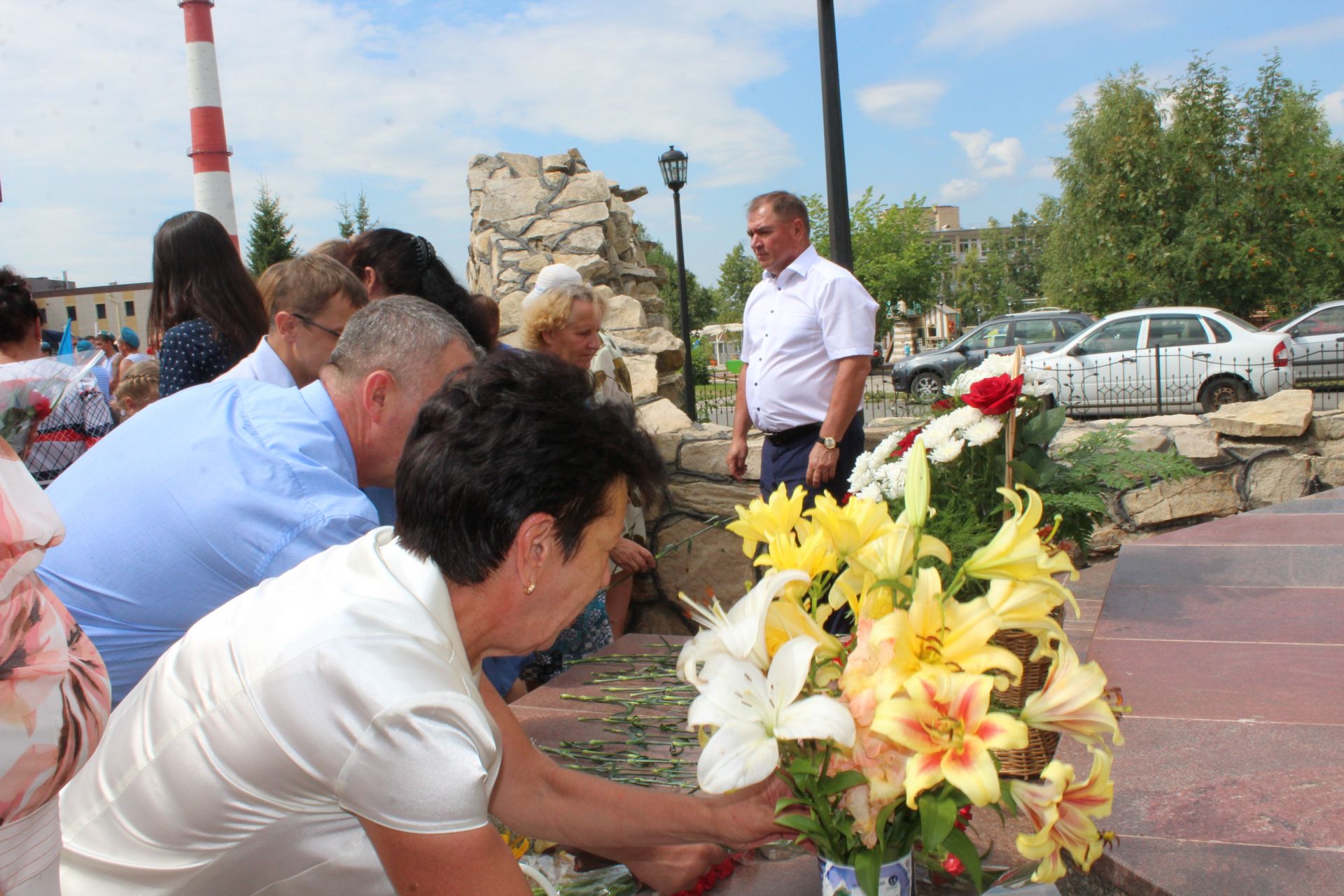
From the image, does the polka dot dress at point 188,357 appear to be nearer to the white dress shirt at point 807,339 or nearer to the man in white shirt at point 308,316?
the man in white shirt at point 308,316

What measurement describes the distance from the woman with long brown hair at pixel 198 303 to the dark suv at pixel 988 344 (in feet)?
40.1

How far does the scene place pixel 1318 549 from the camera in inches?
147

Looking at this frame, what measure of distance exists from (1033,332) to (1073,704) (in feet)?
51.5

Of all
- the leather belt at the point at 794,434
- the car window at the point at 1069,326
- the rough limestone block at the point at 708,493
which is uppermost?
the car window at the point at 1069,326

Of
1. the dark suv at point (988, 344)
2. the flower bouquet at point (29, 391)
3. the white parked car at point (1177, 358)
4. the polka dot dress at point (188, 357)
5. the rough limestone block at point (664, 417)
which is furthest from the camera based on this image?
the dark suv at point (988, 344)

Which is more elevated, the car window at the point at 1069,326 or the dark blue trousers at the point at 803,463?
the car window at the point at 1069,326

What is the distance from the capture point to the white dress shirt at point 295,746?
1095mm

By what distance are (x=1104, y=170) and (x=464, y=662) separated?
921 inches

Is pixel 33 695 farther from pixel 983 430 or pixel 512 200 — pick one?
pixel 512 200

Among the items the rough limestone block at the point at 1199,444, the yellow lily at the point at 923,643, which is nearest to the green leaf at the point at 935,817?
the yellow lily at the point at 923,643

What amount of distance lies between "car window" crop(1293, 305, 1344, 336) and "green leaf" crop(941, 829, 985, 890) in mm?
15194

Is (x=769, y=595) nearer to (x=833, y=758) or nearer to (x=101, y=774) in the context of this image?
(x=833, y=758)

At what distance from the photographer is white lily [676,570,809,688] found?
105 centimetres

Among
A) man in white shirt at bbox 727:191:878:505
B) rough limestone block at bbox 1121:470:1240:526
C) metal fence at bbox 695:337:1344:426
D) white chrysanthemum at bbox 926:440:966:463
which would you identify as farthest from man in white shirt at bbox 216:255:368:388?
metal fence at bbox 695:337:1344:426
